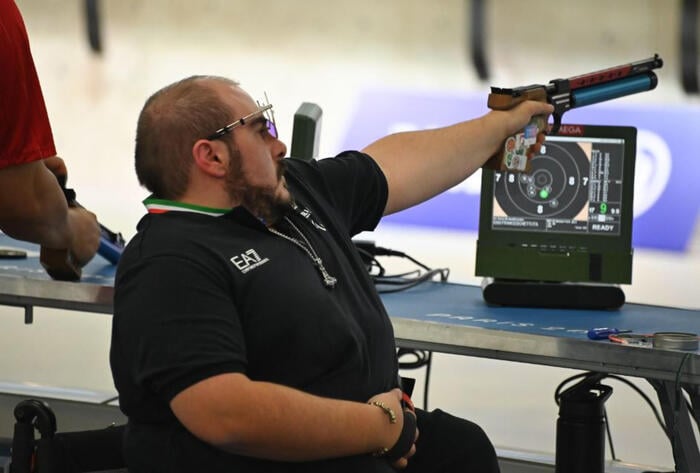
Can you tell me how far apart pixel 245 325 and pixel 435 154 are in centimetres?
56

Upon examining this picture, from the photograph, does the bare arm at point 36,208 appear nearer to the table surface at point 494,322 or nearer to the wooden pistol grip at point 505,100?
the table surface at point 494,322

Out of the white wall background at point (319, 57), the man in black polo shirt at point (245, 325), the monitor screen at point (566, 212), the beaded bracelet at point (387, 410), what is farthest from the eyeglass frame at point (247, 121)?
the white wall background at point (319, 57)

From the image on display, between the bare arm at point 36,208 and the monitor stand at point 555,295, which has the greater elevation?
the bare arm at point 36,208

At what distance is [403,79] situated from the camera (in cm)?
573

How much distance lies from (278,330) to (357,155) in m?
0.45

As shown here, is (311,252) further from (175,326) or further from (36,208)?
(36,208)

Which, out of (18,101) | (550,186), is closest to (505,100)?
(550,186)

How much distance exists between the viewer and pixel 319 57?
597 cm

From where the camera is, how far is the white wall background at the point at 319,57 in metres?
5.18

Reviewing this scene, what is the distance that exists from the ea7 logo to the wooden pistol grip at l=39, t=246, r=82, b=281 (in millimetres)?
779

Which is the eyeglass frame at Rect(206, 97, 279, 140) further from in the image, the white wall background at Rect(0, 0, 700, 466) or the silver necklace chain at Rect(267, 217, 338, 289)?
the white wall background at Rect(0, 0, 700, 466)

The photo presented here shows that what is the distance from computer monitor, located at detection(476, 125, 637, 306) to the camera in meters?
2.22

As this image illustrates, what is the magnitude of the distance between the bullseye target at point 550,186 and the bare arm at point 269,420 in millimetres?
881

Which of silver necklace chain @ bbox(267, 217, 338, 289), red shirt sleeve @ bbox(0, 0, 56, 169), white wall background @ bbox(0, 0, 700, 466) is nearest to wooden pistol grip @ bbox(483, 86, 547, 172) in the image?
silver necklace chain @ bbox(267, 217, 338, 289)
